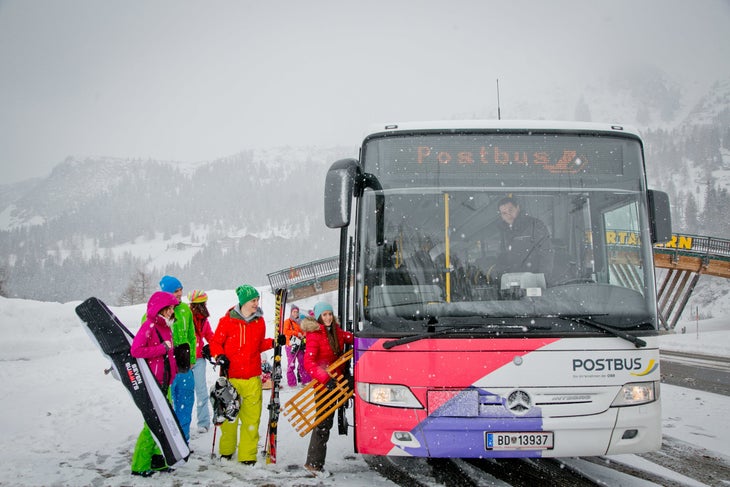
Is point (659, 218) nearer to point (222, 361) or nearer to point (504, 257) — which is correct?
point (504, 257)

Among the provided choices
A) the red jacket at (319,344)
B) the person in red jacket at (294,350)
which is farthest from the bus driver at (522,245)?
the person in red jacket at (294,350)

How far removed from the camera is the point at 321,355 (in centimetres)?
499

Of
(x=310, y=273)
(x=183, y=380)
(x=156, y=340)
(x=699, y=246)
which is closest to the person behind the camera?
(x=156, y=340)

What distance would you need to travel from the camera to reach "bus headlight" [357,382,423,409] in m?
3.74

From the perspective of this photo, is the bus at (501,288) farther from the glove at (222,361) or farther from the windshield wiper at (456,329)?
the glove at (222,361)

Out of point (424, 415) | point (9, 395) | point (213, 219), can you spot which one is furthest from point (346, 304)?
point (213, 219)

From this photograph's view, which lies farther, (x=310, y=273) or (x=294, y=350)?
(x=310, y=273)

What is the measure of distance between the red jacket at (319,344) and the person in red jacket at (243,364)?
0.30 m

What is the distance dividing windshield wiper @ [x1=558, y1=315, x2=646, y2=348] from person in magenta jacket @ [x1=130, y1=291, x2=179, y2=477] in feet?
11.7

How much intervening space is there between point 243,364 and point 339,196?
2100 mm

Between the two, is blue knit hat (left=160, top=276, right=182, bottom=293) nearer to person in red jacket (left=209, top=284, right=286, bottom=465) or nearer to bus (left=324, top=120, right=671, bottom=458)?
person in red jacket (left=209, top=284, right=286, bottom=465)

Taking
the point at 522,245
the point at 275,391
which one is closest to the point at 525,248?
the point at 522,245

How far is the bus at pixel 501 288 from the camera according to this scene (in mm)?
3682

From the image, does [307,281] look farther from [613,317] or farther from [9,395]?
[613,317]
